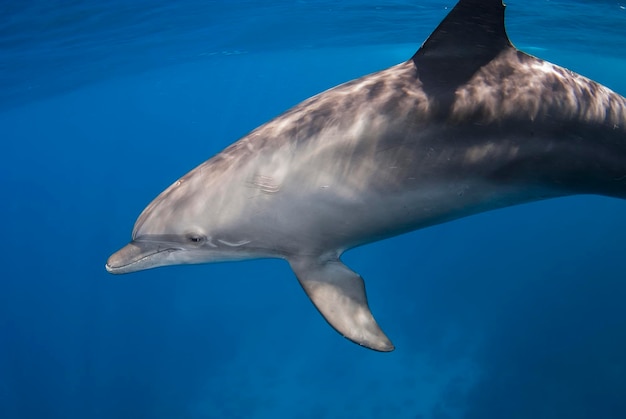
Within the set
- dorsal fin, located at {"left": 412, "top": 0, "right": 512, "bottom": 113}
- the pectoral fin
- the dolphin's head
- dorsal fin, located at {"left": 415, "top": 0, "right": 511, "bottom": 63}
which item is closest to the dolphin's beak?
the dolphin's head

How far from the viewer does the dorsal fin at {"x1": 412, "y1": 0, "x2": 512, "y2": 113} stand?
3.99 meters

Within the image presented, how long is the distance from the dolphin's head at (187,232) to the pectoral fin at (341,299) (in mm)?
596

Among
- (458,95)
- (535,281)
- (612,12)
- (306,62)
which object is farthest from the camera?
(306,62)

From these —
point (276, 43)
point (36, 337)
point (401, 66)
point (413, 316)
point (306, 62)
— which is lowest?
point (36, 337)

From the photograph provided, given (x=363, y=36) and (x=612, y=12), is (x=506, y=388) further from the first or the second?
(x=363, y=36)

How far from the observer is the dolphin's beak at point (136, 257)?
4203mm

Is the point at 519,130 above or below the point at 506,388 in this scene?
above

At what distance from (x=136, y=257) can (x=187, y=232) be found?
473 millimetres

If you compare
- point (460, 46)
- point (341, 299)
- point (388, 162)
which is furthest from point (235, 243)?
point (460, 46)

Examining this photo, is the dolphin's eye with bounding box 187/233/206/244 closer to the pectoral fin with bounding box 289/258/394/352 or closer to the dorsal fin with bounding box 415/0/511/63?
the pectoral fin with bounding box 289/258/394/352

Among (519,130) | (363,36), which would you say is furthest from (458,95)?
(363,36)

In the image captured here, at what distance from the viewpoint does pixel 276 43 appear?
3003 centimetres

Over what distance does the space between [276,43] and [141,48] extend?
865 cm

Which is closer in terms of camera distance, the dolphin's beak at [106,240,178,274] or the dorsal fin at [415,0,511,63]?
the dorsal fin at [415,0,511,63]
